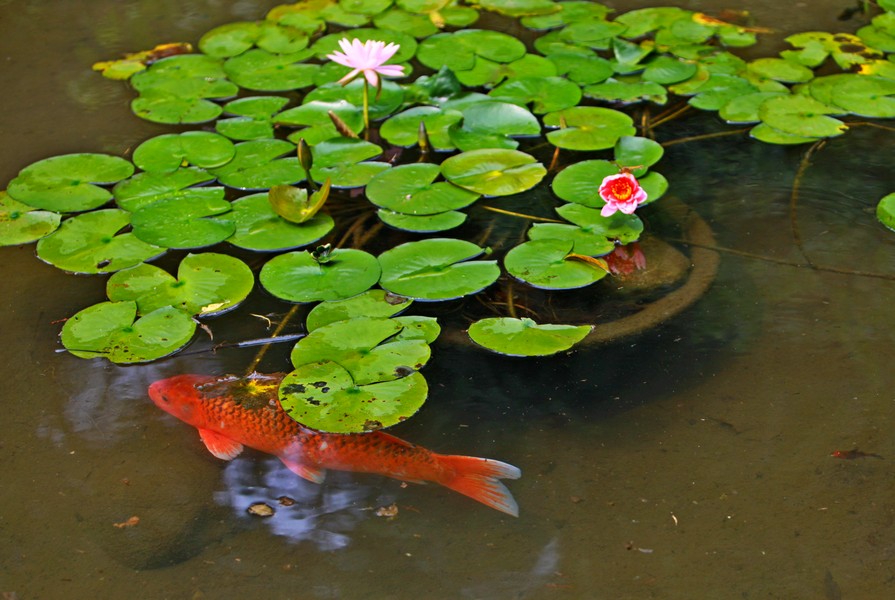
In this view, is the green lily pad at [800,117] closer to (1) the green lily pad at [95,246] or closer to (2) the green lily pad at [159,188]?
(2) the green lily pad at [159,188]

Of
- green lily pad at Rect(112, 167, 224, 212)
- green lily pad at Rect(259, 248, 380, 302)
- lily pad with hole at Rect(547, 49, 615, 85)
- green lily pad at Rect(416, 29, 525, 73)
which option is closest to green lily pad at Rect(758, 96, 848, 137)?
lily pad with hole at Rect(547, 49, 615, 85)

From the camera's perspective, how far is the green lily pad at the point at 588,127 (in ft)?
9.52

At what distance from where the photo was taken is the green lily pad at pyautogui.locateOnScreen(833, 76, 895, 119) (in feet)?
10.0

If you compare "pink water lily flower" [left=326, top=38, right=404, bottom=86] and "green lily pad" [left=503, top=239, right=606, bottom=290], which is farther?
"pink water lily flower" [left=326, top=38, right=404, bottom=86]

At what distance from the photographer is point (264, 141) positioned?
9.60 ft

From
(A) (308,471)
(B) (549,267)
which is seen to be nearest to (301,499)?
(A) (308,471)

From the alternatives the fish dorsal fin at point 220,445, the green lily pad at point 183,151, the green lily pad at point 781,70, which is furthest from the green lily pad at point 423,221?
the green lily pad at point 781,70

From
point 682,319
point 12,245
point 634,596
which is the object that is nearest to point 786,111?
point 682,319

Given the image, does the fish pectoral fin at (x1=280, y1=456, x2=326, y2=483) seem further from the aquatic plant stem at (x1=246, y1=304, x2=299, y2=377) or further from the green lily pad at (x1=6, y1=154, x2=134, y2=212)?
the green lily pad at (x1=6, y1=154, x2=134, y2=212)

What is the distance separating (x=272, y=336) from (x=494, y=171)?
0.93m

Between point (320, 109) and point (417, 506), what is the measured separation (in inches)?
66.8

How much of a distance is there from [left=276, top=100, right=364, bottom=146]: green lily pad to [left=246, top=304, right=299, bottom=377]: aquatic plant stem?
813mm

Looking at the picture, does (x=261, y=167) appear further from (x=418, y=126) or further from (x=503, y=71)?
(x=503, y=71)

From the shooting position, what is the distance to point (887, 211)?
261 cm
